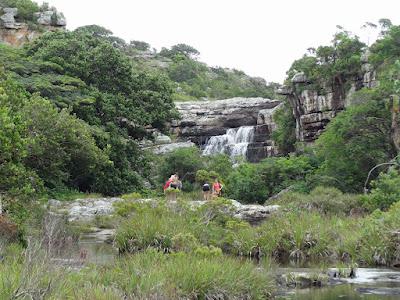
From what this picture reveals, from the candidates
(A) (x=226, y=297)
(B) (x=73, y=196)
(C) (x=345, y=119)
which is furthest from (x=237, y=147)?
(A) (x=226, y=297)

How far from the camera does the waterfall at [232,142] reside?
42.5 metres

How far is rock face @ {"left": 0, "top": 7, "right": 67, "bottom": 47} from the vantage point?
49312 millimetres

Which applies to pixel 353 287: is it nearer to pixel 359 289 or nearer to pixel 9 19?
pixel 359 289

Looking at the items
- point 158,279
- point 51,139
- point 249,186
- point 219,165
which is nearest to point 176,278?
point 158,279

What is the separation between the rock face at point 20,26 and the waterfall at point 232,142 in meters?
17.7

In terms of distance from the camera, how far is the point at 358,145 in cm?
2786

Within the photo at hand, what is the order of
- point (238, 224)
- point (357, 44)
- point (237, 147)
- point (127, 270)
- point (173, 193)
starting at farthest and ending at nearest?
point (237, 147)
point (357, 44)
point (173, 193)
point (238, 224)
point (127, 270)

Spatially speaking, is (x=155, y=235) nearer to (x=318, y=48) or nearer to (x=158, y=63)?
(x=318, y=48)

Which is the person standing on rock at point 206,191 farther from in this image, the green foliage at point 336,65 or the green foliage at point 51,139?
the green foliage at point 336,65

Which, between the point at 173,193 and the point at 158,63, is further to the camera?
the point at 158,63

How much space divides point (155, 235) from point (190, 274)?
4.64 m

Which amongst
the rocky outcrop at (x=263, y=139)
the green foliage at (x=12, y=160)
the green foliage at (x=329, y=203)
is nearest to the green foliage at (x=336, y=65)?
the rocky outcrop at (x=263, y=139)

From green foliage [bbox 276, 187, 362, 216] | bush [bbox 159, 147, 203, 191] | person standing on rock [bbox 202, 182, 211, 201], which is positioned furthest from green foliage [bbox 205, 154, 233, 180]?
person standing on rock [bbox 202, 182, 211, 201]

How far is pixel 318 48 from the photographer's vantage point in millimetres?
39062
